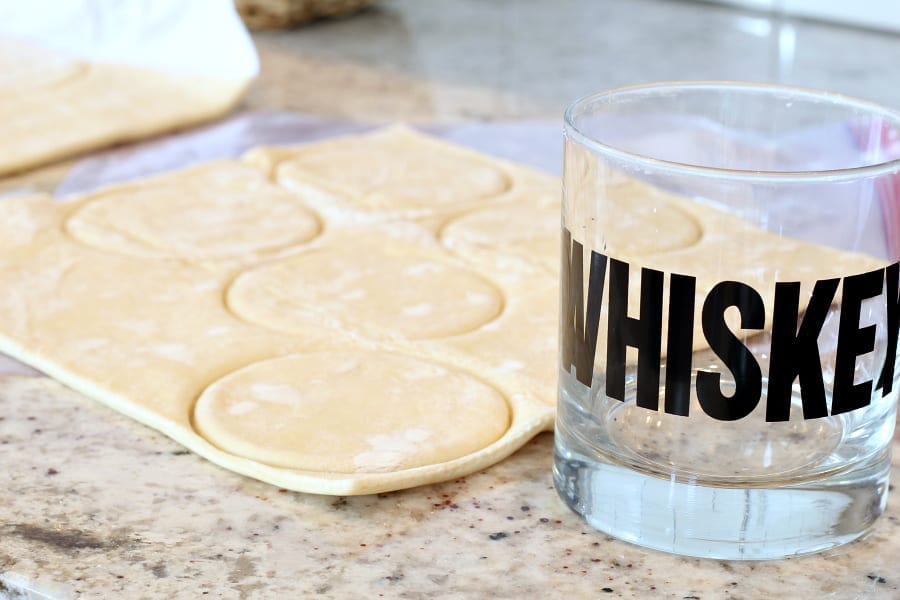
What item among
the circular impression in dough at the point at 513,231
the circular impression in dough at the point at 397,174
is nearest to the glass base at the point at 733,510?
the circular impression in dough at the point at 513,231

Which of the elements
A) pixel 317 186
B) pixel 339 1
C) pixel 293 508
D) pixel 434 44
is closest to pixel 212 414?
pixel 293 508

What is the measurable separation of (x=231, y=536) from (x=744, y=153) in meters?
0.31

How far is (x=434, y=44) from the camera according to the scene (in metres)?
1.41

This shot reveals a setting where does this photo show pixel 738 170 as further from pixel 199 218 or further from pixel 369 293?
pixel 199 218

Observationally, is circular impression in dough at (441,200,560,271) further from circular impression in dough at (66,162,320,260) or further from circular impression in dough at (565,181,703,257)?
circular impression in dough at (565,181,703,257)

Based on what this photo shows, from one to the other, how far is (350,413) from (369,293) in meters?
0.15

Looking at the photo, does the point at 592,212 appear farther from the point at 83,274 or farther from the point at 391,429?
the point at 83,274

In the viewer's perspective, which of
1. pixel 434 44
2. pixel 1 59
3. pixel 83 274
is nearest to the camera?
pixel 83 274

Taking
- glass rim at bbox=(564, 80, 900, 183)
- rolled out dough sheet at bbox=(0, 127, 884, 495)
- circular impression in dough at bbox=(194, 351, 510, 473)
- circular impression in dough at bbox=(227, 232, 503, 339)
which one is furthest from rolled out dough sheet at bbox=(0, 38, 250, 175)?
glass rim at bbox=(564, 80, 900, 183)

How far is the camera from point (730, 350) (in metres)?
0.38

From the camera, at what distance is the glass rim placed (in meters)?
0.35

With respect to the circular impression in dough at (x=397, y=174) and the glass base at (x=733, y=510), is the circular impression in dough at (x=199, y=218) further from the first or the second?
the glass base at (x=733, y=510)

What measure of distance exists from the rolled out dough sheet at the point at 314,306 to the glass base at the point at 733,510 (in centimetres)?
7

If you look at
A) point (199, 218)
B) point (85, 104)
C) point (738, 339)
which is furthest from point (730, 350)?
point (85, 104)
